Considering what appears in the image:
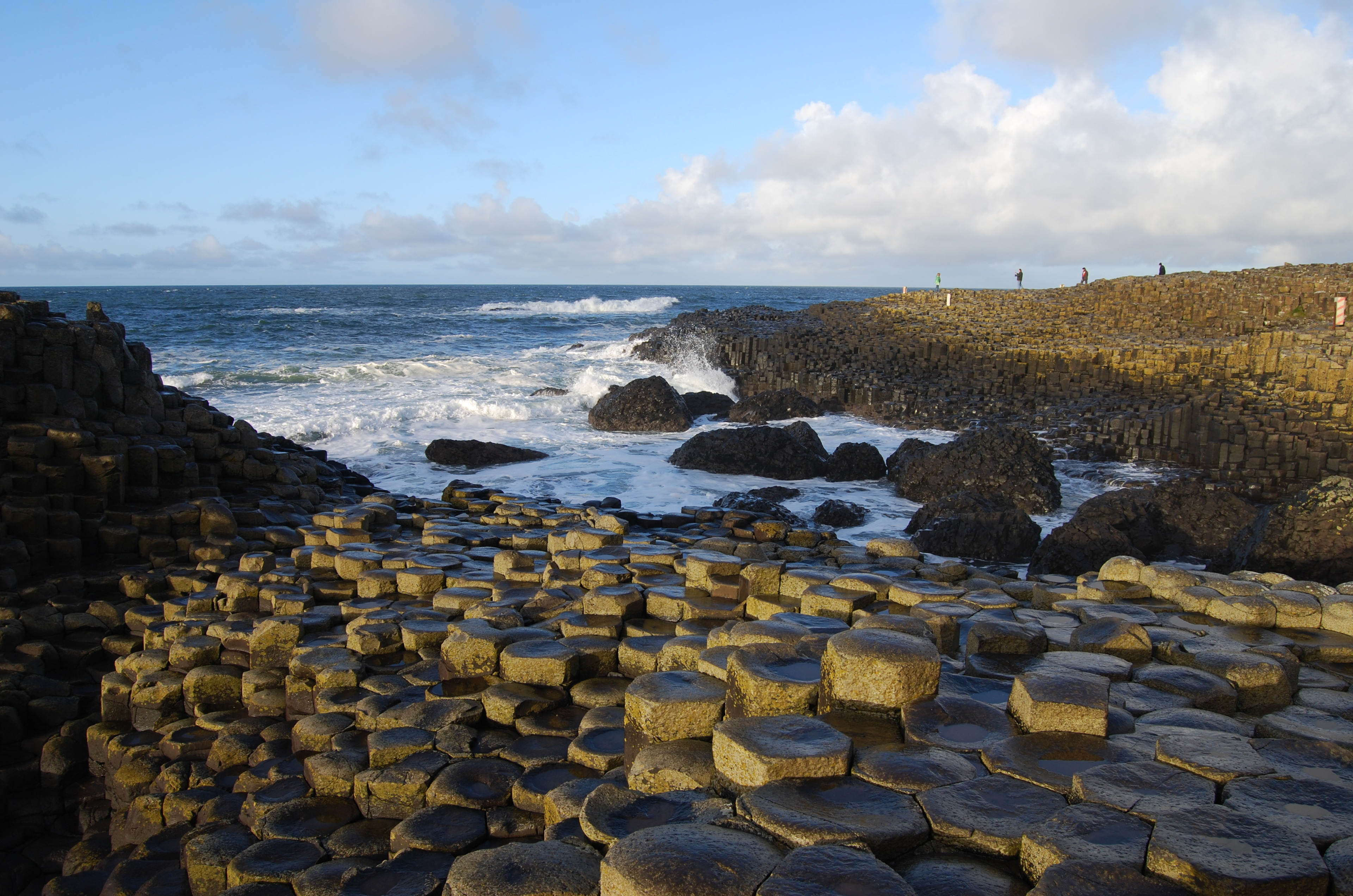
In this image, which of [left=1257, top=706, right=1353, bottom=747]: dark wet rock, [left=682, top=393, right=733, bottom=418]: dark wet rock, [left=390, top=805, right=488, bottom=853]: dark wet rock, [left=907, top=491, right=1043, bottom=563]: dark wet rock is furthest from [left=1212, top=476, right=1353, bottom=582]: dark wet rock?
[left=682, top=393, right=733, bottom=418]: dark wet rock

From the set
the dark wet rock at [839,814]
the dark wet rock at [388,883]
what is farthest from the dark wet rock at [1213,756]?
the dark wet rock at [388,883]

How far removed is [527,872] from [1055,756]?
183cm

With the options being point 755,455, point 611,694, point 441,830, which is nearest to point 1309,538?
point 611,694

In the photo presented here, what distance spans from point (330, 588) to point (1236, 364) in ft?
65.3

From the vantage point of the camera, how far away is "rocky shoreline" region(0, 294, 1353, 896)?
7.93 feet

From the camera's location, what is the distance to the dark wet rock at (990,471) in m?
10.9

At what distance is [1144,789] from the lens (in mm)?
2613

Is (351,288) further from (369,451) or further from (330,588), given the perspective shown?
(330,588)

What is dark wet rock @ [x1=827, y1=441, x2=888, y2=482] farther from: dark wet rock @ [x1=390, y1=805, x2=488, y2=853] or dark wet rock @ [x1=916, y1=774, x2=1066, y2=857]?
dark wet rock @ [x1=916, y1=774, x2=1066, y2=857]

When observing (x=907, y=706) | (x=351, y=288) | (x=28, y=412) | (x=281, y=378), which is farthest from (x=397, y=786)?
(x=351, y=288)

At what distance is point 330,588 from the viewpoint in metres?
5.91

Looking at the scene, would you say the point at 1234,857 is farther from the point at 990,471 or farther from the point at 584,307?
the point at 584,307

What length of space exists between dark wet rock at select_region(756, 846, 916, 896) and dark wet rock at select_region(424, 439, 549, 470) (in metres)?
11.4

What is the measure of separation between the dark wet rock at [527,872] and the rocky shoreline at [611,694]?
0.03 feet
